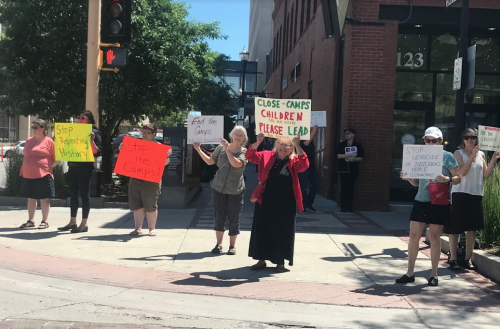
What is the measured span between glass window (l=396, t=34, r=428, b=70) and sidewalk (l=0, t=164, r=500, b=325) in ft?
15.2

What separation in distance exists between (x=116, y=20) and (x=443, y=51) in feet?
25.8

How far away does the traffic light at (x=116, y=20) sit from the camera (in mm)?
10133

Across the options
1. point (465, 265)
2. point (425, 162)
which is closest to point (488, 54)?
point (465, 265)

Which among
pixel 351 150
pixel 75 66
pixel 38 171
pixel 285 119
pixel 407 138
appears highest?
pixel 75 66

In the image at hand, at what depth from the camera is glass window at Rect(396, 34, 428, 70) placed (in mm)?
13742

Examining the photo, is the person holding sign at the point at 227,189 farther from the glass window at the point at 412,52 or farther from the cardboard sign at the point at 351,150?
the glass window at the point at 412,52

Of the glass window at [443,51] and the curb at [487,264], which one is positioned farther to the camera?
the glass window at [443,51]

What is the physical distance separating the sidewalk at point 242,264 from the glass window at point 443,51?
4883 millimetres

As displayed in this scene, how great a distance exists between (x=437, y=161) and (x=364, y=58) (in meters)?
6.71

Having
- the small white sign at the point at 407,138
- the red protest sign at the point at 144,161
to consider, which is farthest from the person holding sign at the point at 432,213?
the small white sign at the point at 407,138

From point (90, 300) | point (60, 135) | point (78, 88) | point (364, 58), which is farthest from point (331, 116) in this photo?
point (90, 300)

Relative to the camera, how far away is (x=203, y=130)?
26.2ft

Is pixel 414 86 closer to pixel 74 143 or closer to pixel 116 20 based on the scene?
pixel 116 20

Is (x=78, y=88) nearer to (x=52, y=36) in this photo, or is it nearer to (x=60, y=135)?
(x=52, y=36)
